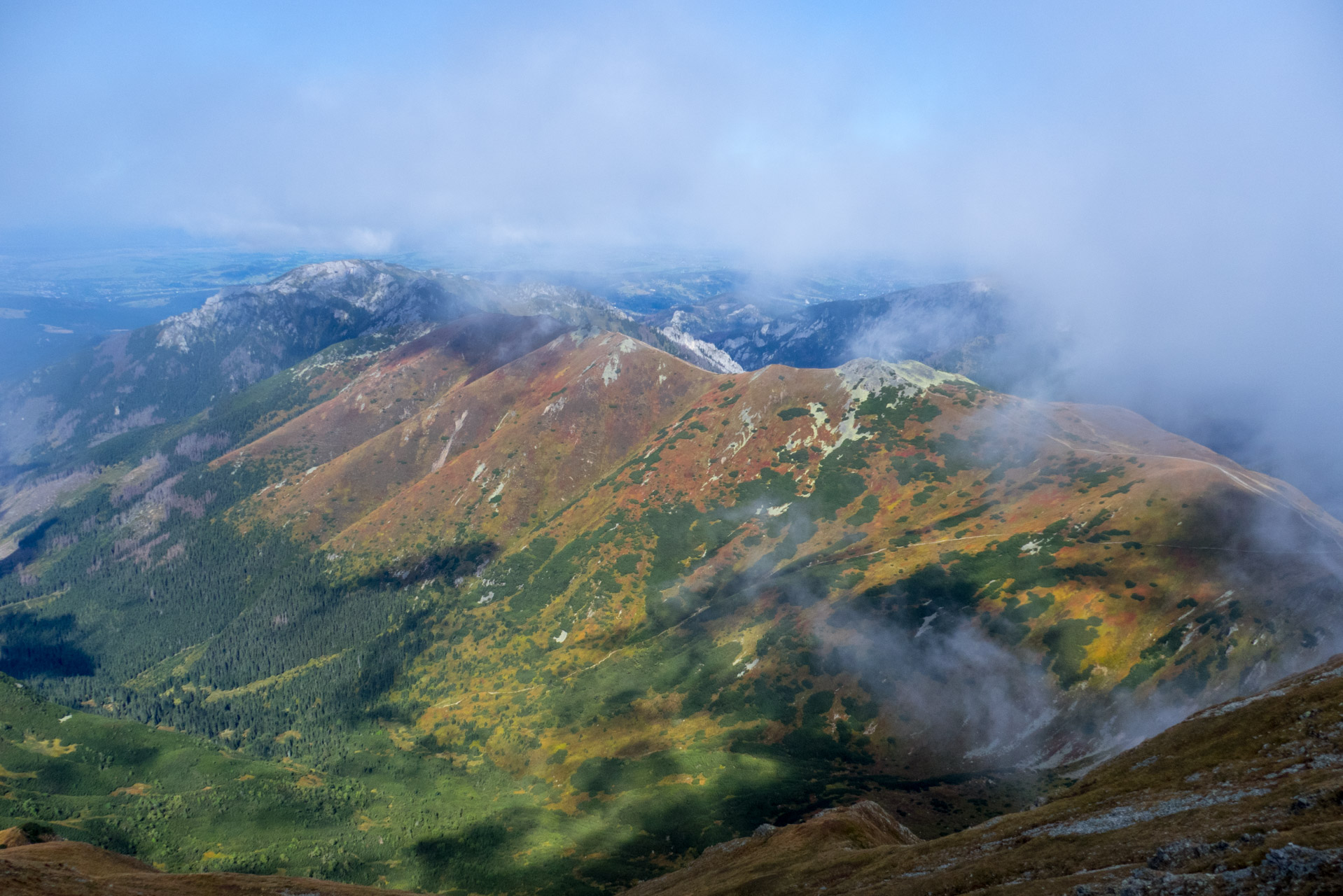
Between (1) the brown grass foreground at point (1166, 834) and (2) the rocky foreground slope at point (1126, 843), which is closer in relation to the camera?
(1) the brown grass foreground at point (1166, 834)

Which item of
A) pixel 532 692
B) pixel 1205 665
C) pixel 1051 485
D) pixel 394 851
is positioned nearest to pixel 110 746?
pixel 394 851

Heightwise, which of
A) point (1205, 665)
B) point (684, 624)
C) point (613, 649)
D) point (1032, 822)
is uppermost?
point (1032, 822)

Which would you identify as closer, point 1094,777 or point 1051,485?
point 1094,777

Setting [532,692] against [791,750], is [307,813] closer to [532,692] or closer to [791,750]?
[532,692]

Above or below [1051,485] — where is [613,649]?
below

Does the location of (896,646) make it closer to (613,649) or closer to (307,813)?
(613,649)

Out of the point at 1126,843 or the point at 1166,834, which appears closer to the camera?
the point at 1166,834

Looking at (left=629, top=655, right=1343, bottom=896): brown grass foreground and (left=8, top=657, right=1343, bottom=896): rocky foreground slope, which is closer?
(left=629, top=655, right=1343, bottom=896): brown grass foreground

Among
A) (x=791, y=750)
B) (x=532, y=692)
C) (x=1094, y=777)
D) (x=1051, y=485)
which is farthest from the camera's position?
(x=532, y=692)

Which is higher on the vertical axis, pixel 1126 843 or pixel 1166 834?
pixel 1166 834

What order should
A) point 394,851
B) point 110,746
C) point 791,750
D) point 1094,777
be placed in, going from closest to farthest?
1. point 1094,777
2. point 394,851
3. point 791,750
4. point 110,746
